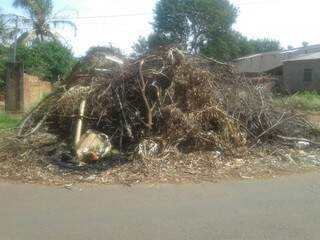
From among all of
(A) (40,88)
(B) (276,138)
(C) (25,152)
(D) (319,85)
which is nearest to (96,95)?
(C) (25,152)

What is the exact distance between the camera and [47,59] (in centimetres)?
2969

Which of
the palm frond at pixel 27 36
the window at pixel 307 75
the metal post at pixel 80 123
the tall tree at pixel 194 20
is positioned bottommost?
the metal post at pixel 80 123

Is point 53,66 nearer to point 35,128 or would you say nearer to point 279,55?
point 35,128

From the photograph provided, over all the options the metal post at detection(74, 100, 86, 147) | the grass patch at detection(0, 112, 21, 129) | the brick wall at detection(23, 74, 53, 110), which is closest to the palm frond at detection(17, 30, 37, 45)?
the brick wall at detection(23, 74, 53, 110)

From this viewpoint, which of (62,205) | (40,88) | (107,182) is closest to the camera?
(62,205)

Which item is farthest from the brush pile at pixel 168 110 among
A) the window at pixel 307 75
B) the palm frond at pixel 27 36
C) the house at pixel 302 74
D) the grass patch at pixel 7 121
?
the window at pixel 307 75

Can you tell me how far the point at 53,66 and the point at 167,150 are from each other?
2222cm

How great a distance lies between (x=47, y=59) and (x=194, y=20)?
26.6m

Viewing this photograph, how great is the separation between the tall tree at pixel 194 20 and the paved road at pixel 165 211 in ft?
151

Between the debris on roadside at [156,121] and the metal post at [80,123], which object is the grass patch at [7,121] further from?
the metal post at [80,123]

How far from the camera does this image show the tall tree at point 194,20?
5247cm

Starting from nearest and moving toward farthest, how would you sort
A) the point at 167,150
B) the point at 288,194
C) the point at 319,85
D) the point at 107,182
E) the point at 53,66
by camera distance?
the point at 288,194, the point at 107,182, the point at 167,150, the point at 53,66, the point at 319,85

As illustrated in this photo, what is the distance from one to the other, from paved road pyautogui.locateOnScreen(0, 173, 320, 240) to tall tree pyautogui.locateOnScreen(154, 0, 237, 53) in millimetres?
45886

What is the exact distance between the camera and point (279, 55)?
167ft
